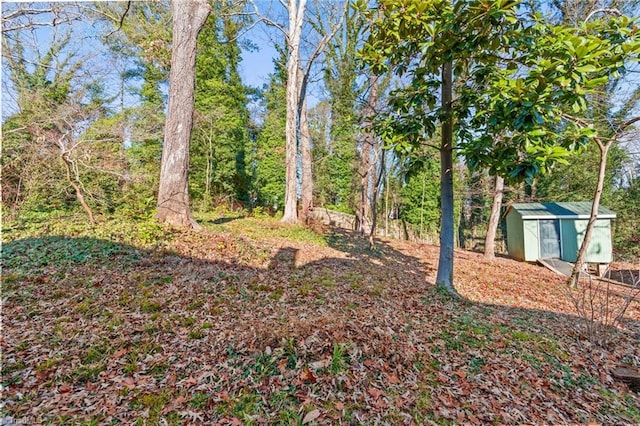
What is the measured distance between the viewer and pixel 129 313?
2785 millimetres

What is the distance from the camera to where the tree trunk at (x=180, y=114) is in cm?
525

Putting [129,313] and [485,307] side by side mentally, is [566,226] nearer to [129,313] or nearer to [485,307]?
[485,307]

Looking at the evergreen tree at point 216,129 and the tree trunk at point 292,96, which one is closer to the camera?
the tree trunk at point 292,96

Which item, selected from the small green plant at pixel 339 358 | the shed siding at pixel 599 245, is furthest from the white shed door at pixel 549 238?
the small green plant at pixel 339 358

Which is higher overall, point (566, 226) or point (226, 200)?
point (226, 200)

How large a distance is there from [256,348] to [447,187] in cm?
372

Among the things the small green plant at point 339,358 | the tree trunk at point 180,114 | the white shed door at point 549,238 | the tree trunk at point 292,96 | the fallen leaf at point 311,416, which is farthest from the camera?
the white shed door at point 549,238

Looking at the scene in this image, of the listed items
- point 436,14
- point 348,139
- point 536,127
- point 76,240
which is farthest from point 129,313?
point 348,139

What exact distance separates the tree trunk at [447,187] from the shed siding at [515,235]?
28.3 feet

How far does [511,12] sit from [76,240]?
20.3 ft

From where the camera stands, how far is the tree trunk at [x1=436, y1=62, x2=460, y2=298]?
4.44 m

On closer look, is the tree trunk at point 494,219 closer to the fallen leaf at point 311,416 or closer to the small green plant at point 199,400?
the fallen leaf at point 311,416

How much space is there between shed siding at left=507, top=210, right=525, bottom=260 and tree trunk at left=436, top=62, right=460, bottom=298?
862cm

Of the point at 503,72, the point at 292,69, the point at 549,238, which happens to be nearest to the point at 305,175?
the point at 292,69
